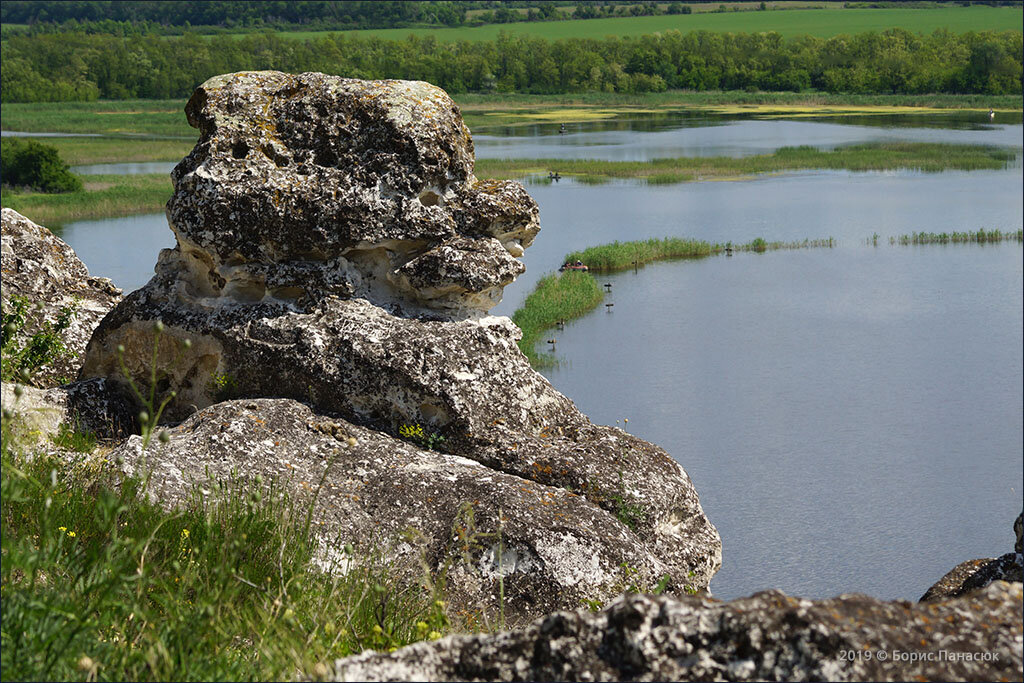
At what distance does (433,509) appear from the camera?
6.85 meters

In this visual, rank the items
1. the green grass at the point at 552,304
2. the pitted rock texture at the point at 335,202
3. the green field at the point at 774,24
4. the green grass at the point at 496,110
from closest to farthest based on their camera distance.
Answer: the pitted rock texture at the point at 335,202 → the green grass at the point at 552,304 → the green grass at the point at 496,110 → the green field at the point at 774,24

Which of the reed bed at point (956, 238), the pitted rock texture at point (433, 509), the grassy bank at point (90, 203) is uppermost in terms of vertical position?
the pitted rock texture at point (433, 509)

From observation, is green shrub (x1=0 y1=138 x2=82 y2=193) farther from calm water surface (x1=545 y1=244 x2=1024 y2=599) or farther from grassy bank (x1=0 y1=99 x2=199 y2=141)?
calm water surface (x1=545 y1=244 x2=1024 y2=599)

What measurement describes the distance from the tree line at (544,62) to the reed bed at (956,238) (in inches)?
1882

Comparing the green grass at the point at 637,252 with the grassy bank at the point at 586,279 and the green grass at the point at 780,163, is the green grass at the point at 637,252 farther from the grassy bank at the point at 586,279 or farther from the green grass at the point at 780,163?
the green grass at the point at 780,163

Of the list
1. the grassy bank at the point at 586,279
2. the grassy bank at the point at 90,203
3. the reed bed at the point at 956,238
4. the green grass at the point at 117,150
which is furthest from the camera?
the green grass at the point at 117,150

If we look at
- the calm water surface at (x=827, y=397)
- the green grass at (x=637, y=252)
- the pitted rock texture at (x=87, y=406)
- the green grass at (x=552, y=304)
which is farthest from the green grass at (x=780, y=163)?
the pitted rock texture at (x=87, y=406)

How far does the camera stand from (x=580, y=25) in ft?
602

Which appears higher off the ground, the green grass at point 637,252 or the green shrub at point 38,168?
the green shrub at point 38,168

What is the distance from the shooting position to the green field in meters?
138

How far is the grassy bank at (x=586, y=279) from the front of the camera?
2738 cm

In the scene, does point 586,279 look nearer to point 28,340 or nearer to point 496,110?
point 28,340

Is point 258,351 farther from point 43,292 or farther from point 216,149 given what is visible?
point 43,292

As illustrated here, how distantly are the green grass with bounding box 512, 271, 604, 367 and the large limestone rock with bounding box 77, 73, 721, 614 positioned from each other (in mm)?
16199
